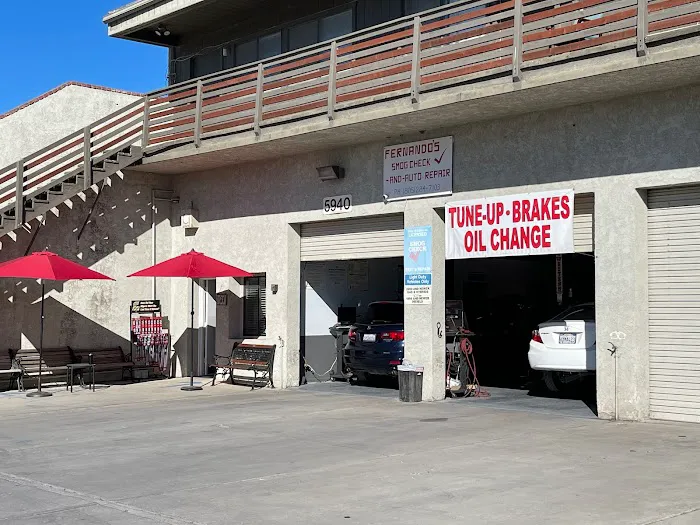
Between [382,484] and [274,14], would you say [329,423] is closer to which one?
[382,484]

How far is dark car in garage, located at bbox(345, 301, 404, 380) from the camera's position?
16578 millimetres

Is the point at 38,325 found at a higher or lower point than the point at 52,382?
higher

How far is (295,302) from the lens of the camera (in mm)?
18484

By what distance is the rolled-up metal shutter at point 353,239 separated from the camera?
55.0 feet

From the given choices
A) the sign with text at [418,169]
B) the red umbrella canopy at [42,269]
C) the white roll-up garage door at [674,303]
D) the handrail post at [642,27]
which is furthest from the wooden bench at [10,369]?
the handrail post at [642,27]

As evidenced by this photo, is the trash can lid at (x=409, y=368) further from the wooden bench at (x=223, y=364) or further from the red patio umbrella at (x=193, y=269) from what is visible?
the wooden bench at (x=223, y=364)

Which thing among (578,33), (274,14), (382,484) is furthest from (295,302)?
(382,484)

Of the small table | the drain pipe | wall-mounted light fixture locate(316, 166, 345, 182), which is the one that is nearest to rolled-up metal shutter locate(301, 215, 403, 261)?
wall-mounted light fixture locate(316, 166, 345, 182)

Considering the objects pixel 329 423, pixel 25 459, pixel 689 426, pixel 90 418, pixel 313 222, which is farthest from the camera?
pixel 313 222

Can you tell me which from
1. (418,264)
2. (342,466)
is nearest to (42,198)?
(418,264)

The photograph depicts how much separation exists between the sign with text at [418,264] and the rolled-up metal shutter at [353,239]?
536 mm

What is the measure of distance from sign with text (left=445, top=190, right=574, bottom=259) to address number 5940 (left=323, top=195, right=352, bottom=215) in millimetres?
2445

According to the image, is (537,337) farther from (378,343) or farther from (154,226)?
(154,226)

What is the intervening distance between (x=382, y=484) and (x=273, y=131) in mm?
9497
